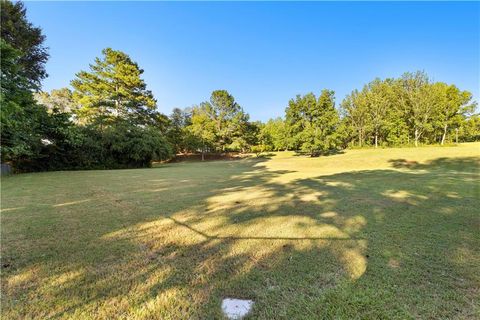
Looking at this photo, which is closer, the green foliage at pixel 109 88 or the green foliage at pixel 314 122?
the green foliage at pixel 109 88

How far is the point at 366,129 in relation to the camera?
3203 centimetres

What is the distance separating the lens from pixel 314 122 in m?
26.0

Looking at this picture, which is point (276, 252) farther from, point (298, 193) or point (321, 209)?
point (298, 193)

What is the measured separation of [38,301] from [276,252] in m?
2.10

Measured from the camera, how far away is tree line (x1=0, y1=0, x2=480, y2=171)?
12295 mm

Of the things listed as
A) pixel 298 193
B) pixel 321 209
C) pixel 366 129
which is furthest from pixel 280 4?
pixel 366 129

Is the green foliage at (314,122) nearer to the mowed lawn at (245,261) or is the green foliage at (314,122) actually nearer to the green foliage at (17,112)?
the mowed lawn at (245,261)

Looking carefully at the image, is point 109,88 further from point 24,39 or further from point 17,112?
point 17,112

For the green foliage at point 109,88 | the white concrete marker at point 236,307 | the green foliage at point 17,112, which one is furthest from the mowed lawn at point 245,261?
the green foliage at point 109,88

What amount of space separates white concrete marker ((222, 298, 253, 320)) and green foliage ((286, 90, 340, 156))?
24.7 metres

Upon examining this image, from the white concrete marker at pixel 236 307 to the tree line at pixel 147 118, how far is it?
8962 millimetres

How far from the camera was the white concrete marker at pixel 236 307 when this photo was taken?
1535mm

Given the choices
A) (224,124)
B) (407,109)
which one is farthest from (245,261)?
(407,109)

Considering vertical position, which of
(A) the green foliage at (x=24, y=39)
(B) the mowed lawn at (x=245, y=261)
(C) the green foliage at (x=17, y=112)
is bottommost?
(B) the mowed lawn at (x=245, y=261)
